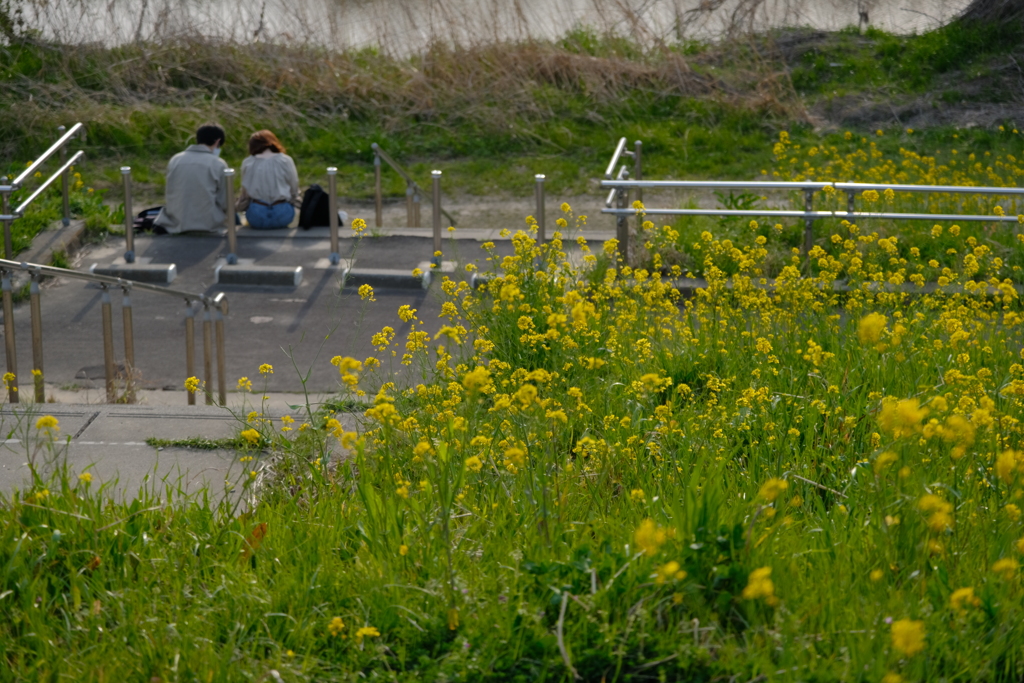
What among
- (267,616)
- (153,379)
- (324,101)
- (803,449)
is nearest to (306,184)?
(324,101)

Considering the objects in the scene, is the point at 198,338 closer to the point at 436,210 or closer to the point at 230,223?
the point at 230,223

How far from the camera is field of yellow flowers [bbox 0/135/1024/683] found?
2.96m

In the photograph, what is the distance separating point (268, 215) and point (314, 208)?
19.1 inches

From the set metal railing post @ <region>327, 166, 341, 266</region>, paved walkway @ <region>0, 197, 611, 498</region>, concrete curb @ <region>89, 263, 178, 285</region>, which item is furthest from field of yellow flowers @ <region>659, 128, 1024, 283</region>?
concrete curb @ <region>89, 263, 178, 285</region>

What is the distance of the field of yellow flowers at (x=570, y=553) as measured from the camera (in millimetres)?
2965

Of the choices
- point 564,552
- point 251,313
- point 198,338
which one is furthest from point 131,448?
point 251,313

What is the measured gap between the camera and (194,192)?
11500 millimetres

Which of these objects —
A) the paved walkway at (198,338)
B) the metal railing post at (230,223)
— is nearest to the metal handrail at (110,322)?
the paved walkway at (198,338)

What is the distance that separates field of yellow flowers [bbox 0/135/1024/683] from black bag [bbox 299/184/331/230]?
6985mm

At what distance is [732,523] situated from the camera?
335 cm

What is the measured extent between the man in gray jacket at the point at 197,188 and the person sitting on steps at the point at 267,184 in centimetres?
25

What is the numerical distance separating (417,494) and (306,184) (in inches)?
395

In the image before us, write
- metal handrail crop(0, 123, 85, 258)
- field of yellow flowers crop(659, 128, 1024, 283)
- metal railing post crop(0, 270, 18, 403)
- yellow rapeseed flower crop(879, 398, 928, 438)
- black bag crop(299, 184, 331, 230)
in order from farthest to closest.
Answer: black bag crop(299, 184, 331, 230)
metal handrail crop(0, 123, 85, 258)
field of yellow flowers crop(659, 128, 1024, 283)
metal railing post crop(0, 270, 18, 403)
yellow rapeseed flower crop(879, 398, 928, 438)

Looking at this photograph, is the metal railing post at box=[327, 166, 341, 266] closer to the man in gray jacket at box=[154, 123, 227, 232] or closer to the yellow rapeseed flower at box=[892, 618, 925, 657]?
the man in gray jacket at box=[154, 123, 227, 232]
